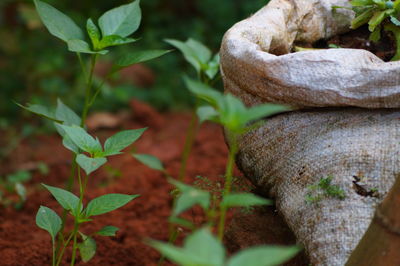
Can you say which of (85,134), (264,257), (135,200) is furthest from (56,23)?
(264,257)

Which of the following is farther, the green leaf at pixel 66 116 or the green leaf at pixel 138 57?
the green leaf at pixel 66 116

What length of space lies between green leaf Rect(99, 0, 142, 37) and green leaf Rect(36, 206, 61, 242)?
50cm

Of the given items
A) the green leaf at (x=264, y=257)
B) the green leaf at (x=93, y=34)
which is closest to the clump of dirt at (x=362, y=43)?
the green leaf at (x=93, y=34)

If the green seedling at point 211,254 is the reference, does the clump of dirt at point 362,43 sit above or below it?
below

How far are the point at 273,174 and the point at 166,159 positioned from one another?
1581 millimetres

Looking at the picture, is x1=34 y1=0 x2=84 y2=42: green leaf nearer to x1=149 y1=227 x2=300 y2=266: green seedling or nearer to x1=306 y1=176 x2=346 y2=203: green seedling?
x1=306 y1=176 x2=346 y2=203: green seedling

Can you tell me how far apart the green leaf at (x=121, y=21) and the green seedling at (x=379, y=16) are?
586mm

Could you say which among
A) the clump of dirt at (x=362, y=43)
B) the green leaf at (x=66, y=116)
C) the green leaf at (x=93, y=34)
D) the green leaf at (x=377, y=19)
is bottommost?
the green leaf at (x=66, y=116)

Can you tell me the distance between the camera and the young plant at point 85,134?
154 centimetres

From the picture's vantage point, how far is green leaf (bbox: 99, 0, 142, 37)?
1.77m

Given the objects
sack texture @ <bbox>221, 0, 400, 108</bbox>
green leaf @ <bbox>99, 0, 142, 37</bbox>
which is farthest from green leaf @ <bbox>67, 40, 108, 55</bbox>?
sack texture @ <bbox>221, 0, 400, 108</bbox>

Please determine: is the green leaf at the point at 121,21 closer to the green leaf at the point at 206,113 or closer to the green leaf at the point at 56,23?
the green leaf at the point at 56,23

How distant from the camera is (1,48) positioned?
13.7ft

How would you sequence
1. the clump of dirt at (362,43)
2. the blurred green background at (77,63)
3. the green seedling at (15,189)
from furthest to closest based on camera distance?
the blurred green background at (77,63)
the green seedling at (15,189)
the clump of dirt at (362,43)
